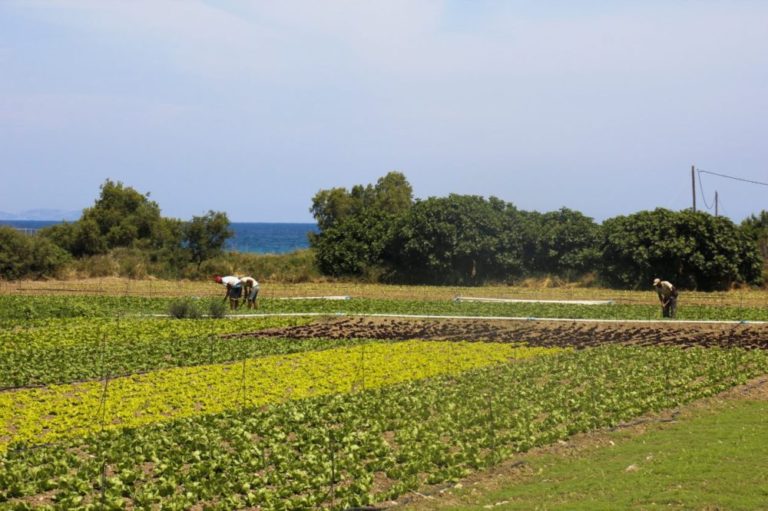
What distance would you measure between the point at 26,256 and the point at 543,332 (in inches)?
1271

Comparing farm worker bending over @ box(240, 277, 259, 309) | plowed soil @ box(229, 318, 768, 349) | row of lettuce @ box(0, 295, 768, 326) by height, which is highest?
farm worker bending over @ box(240, 277, 259, 309)

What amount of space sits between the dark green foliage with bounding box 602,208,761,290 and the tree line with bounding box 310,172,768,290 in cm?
5

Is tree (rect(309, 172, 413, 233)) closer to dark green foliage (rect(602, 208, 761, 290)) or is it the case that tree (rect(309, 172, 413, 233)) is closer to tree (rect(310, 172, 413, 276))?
tree (rect(310, 172, 413, 276))

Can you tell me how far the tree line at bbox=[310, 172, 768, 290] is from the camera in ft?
154

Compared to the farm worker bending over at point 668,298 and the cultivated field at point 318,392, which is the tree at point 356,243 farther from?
the farm worker bending over at point 668,298

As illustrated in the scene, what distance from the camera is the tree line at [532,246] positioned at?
46969mm

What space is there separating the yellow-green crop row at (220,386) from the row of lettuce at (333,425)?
72mm

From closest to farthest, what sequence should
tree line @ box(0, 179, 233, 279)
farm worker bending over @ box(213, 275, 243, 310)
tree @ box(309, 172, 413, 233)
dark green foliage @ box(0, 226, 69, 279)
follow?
farm worker bending over @ box(213, 275, 243, 310) < dark green foliage @ box(0, 226, 69, 279) < tree line @ box(0, 179, 233, 279) < tree @ box(309, 172, 413, 233)

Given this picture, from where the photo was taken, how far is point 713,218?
47.2 meters

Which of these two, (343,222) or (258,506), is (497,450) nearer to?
(258,506)

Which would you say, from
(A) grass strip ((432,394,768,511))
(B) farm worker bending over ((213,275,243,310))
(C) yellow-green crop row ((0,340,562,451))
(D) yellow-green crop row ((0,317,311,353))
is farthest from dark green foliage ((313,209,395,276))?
(A) grass strip ((432,394,768,511))

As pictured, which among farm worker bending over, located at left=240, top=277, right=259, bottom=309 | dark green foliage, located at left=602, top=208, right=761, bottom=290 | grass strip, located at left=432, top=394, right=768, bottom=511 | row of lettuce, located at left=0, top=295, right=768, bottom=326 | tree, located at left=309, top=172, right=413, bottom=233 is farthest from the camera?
tree, located at left=309, top=172, right=413, bottom=233

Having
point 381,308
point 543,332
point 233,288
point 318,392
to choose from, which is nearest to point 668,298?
point 543,332

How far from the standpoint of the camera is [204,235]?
195 feet
